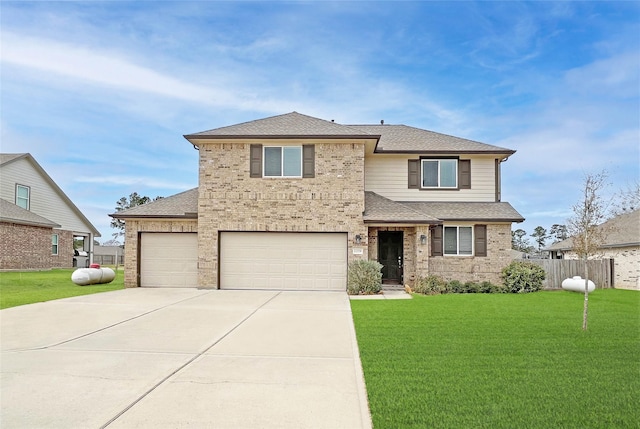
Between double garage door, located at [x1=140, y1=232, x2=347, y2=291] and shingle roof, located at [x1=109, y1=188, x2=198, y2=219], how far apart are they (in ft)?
5.95

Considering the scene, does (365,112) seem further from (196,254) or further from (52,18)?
(52,18)

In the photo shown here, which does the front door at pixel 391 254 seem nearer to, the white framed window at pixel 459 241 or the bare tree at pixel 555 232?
the white framed window at pixel 459 241

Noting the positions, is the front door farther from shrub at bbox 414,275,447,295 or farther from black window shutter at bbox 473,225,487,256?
black window shutter at bbox 473,225,487,256

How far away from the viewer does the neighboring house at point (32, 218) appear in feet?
87.7

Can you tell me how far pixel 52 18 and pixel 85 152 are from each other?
39.8 ft

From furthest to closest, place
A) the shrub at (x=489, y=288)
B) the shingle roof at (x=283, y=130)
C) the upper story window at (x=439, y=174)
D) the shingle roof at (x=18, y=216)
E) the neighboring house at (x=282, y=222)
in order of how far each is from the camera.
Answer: the shingle roof at (x=18, y=216), the upper story window at (x=439, y=174), the shrub at (x=489, y=288), the neighboring house at (x=282, y=222), the shingle roof at (x=283, y=130)

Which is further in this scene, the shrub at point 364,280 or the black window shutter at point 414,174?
the black window shutter at point 414,174

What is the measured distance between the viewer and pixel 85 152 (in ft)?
83.8

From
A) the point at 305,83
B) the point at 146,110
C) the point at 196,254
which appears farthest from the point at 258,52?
the point at 196,254

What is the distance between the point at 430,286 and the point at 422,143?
704 centimetres

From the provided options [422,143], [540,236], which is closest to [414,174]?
[422,143]

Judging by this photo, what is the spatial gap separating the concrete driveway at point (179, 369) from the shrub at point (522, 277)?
30.4 feet

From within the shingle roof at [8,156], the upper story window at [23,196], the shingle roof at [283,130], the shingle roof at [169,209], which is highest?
the shingle roof at [8,156]

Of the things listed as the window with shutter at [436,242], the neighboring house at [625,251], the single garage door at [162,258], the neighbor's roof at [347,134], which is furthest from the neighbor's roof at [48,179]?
the neighboring house at [625,251]
